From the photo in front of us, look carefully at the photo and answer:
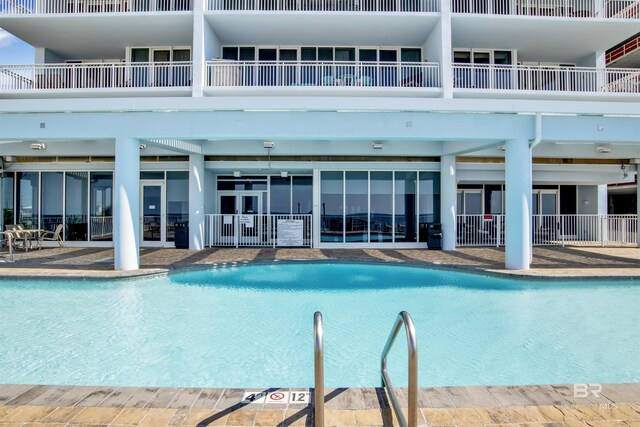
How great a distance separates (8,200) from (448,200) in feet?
54.0

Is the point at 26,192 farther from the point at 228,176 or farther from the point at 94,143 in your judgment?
the point at 228,176

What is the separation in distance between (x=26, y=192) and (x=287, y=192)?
994 centimetres

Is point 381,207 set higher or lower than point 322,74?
lower

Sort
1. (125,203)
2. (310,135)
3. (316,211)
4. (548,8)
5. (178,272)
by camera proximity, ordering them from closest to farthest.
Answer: (310,135) < (125,203) < (178,272) < (548,8) < (316,211)

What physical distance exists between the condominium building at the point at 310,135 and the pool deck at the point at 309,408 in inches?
262

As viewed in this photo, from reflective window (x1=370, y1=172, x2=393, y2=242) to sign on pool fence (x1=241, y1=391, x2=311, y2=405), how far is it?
11353 millimetres

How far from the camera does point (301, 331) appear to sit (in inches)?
220

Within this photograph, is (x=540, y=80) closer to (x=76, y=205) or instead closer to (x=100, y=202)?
(x=100, y=202)

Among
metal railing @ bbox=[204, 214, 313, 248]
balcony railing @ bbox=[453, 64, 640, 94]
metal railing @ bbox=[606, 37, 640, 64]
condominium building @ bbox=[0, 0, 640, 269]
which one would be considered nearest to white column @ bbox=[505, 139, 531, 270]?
condominium building @ bbox=[0, 0, 640, 269]

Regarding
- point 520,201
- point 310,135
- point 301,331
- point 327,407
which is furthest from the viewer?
point 520,201

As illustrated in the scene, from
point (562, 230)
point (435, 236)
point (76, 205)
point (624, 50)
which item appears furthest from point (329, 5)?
point (624, 50)

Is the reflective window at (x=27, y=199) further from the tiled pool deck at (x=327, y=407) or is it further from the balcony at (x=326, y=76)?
the tiled pool deck at (x=327, y=407)

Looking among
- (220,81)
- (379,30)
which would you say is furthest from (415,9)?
→ (220,81)

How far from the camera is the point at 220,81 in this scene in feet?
39.9
